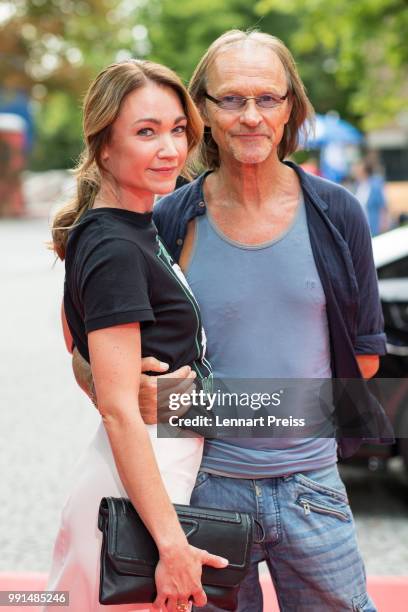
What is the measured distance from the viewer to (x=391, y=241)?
561 centimetres

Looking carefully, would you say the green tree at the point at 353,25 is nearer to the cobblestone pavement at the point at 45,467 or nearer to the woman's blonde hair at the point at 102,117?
the cobblestone pavement at the point at 45,467

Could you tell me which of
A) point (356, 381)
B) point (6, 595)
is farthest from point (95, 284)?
point (6, 595)

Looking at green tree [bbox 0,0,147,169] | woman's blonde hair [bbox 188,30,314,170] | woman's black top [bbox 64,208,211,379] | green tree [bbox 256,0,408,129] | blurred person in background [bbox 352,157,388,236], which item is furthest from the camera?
green tree [bbox 0,0,147,169]

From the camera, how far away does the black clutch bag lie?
2068mm

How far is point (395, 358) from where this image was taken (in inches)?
200

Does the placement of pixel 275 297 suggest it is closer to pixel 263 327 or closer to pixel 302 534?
pixel 263 327

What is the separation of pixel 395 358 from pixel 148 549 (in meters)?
3.19

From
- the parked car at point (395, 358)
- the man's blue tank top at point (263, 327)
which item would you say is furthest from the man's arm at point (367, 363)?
the parked car at point (395, 358)

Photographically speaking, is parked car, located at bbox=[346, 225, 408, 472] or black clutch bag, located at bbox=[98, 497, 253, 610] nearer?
black clutch bag, located at bbox=[98, 497, 253, 610]

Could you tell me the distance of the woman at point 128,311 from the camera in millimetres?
2018

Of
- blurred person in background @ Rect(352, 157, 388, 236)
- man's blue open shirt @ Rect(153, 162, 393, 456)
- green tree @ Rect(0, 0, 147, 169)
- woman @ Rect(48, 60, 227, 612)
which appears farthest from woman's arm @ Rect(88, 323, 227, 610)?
green tree @ Rect(0, 0, 147, 169)

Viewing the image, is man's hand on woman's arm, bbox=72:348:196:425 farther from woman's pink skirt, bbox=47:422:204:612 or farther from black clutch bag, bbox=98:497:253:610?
black clutch bag, bbox=98:497:253:610

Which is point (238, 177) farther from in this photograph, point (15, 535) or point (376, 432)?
point (15, 535)

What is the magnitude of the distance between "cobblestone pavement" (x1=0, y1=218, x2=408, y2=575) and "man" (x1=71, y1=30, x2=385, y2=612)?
1.89ft
